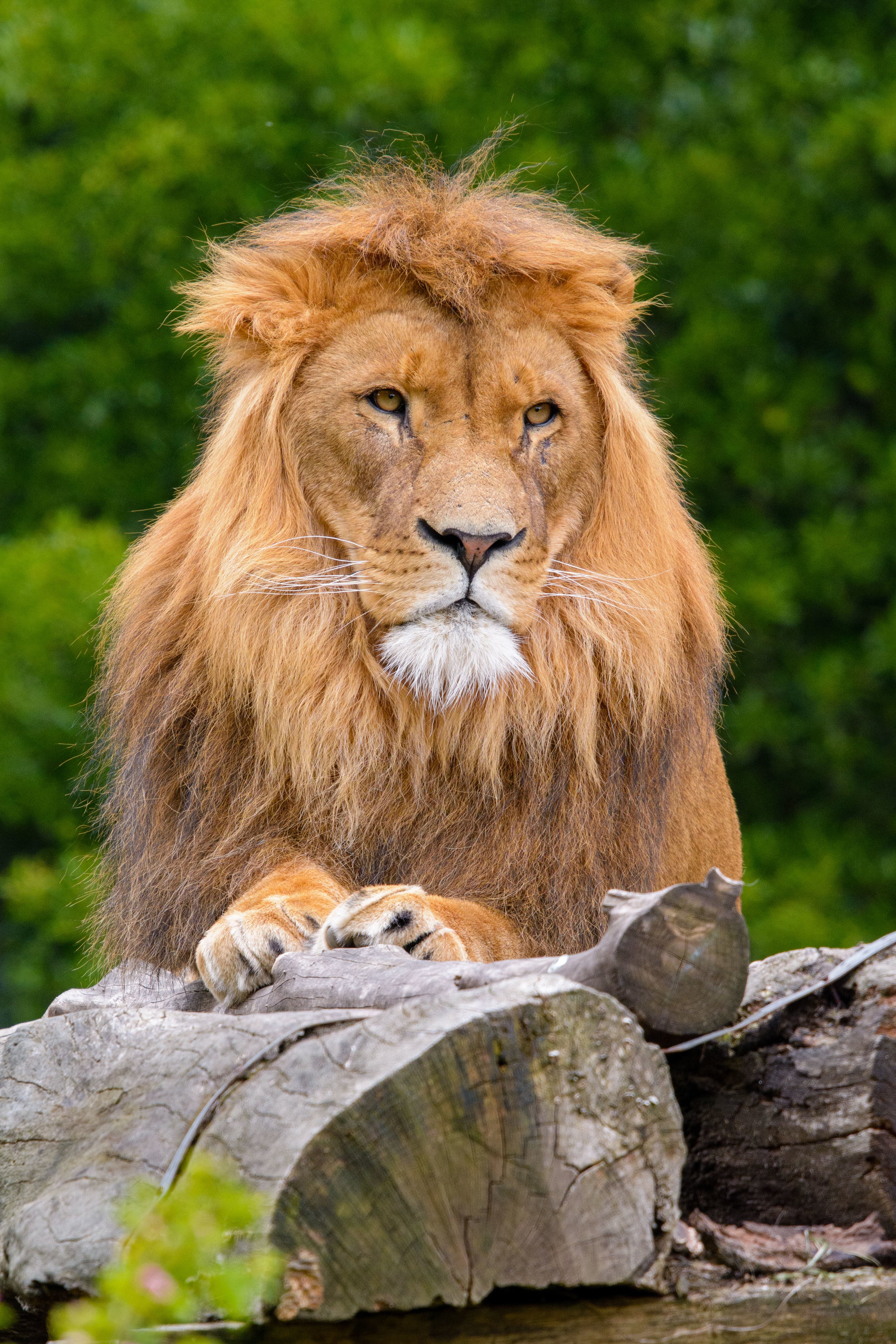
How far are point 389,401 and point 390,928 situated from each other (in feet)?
3.07

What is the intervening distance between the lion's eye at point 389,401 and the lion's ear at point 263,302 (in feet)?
0.63

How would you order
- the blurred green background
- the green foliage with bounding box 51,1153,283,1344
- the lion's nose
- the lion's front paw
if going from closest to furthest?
1. the green foliage with bounding box 51,1153,283,1344
2. the lion's front paw
3. the lion's nose
4. the blurred green background

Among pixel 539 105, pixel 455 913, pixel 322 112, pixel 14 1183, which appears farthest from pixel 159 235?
pixel 14 1183

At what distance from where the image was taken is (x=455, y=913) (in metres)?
2.77

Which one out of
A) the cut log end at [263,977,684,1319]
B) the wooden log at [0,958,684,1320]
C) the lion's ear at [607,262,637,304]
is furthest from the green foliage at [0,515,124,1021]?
the cut log end at [263,977,684,1319]

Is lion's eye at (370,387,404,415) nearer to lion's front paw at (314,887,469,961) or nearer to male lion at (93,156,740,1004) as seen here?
male lion at (93,156,740,1004)

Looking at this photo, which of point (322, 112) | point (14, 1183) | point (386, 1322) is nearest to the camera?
point (386, 1322)

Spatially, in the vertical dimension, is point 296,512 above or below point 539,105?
below

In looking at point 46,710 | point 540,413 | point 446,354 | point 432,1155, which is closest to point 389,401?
point 446,354

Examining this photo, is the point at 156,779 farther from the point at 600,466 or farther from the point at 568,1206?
the point at 568,1206

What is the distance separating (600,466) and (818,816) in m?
5.56

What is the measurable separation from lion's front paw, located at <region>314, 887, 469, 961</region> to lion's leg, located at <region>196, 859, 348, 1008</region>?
6cm

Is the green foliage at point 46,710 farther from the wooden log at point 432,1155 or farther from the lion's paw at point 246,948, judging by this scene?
the wooden log at point 432,1155

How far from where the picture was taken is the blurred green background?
8.15m
